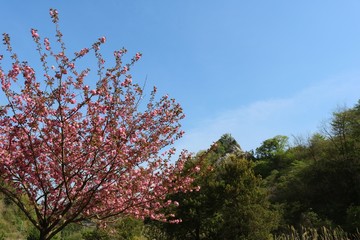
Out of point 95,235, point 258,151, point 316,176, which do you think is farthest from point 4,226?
point 258,151

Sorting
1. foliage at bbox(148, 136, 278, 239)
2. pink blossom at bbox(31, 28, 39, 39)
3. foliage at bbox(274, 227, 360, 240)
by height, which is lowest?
foliage at bbox(274, 227, 360, 240)

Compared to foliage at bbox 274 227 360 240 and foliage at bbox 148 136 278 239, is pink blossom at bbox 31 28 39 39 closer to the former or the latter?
foliage at bbox 274 227 360 240

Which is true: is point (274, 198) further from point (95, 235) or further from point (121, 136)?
point (121, 136)

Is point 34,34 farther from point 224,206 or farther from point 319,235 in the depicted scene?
point 224,206

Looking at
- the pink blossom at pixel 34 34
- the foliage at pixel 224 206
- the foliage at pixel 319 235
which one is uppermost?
the pink blossom at pixel 34 34

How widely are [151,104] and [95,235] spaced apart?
22.0m

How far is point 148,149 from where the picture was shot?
7.04 metres

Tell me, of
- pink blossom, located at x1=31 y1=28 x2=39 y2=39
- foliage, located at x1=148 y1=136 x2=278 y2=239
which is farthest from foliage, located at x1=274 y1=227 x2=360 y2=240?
pink blossom, located at x1=31 y1=28 x2=39 y2=39

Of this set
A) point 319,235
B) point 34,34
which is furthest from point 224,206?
point 34,34

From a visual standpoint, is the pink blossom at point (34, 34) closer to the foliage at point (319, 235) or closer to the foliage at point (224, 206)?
the foliage at point (319, 235)

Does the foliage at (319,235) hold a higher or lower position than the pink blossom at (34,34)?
lower

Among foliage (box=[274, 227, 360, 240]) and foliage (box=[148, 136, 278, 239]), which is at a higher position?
foliage (box=[148, 136, 278, 239])

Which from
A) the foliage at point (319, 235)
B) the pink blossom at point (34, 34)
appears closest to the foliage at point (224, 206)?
the foliage at point (319, 235)

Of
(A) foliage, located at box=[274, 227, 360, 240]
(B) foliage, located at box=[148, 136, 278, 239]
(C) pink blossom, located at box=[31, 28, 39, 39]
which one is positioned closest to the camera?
(C) pink blossom, located at box=[31, 28, 39, 39]
